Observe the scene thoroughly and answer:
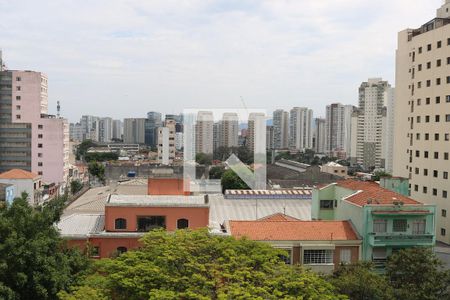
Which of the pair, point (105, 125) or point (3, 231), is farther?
point (105, 125)

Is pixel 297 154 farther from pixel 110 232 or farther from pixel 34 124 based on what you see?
pixel 110 232

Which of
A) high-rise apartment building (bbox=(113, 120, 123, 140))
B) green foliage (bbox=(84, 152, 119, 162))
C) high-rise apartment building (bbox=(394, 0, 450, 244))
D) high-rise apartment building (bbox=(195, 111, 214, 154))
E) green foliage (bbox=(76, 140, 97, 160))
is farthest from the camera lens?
high-rise apartment building (bbox=(113, 120, 123, 140))

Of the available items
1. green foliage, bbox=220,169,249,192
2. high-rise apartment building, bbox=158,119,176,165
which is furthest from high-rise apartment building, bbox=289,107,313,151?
green foliage, bbox=220,169,249,192

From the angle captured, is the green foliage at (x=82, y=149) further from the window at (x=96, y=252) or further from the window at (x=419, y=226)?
the window at (x=419, y=226)

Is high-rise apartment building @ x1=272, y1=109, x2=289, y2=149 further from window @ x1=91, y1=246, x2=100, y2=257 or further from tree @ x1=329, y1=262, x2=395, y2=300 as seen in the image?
tree @ x1=329, y1=262, x2=395, y2=300

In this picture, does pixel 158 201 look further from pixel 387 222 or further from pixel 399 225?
pixel 399 225

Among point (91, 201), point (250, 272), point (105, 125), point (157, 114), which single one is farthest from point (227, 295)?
point (105, 125)

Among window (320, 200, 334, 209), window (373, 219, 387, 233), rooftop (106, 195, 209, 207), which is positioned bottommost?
window (373, 219, 387, 233)
